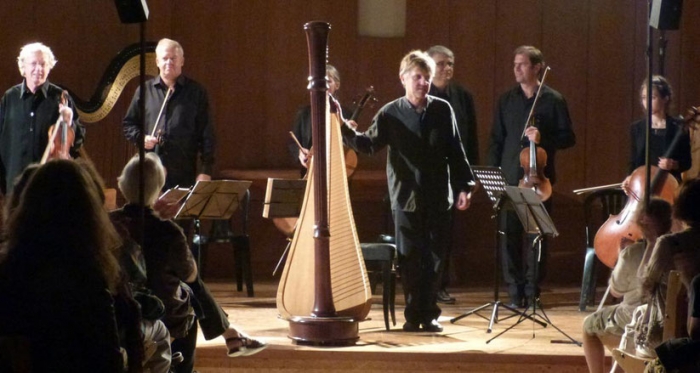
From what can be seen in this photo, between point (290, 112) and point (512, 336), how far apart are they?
3489 millimetres

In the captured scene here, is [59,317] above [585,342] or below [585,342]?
above

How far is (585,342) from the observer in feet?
16.6

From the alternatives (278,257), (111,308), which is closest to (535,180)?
(278,257)

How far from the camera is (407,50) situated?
352 inches

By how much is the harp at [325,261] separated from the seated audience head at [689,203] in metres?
2.01

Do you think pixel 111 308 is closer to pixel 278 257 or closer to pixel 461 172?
pixel 461 172

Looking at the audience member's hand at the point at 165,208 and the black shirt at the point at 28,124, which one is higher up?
the black shirt at the point at 28,124

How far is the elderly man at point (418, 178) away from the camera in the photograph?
20.1ft

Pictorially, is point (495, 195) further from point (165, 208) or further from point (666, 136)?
point (165, 208)

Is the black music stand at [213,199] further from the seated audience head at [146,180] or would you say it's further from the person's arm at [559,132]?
the person's arm at [559,132]

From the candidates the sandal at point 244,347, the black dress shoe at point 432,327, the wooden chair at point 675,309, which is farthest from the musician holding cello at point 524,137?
the wooden chair at point 675,309

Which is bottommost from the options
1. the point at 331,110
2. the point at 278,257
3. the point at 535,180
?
the point at 278,257

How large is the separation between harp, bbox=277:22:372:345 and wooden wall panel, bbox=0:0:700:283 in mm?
2949

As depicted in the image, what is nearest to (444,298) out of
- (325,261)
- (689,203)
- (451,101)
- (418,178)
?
(451,101)
